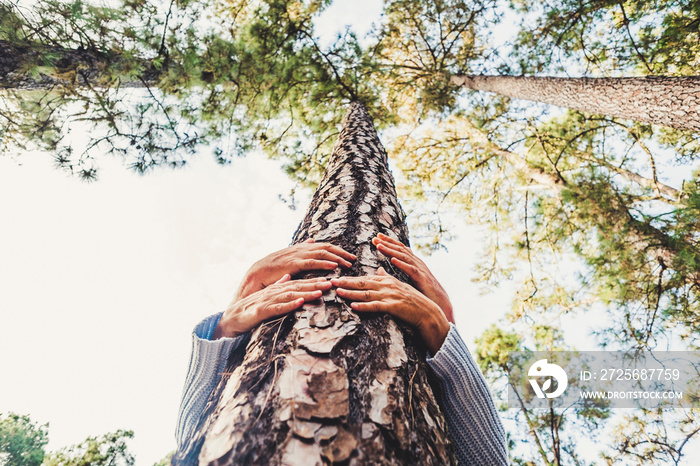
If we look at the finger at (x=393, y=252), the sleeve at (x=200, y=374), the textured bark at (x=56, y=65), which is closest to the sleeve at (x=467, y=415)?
the finger at (x=393, y=252)

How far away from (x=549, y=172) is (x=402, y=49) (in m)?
4.18

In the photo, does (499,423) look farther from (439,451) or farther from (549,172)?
(549,172)

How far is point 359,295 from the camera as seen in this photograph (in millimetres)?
1102

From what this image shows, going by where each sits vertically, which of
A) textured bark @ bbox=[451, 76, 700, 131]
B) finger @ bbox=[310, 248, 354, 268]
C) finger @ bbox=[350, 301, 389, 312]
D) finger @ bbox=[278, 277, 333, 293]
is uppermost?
textured bark @ bbox=[451, 76, 700, 131]

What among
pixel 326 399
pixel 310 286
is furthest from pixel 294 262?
pixel 326 399

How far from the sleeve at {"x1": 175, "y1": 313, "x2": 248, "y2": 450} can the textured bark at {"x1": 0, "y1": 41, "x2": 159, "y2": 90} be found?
11.1 ft

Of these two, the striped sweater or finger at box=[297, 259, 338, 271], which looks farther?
finger at box=[297, 259, 338, 271]

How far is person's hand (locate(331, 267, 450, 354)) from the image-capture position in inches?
42.9

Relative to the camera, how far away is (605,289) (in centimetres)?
505

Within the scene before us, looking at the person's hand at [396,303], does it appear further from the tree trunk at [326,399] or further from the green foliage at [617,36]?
the green foliage at [617,36]

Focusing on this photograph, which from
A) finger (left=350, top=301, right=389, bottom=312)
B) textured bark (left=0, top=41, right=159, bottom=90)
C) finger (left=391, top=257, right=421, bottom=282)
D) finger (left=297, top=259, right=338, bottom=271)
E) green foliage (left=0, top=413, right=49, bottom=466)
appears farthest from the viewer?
green foliage (left=0, top=413, right=49, bottom=466)
